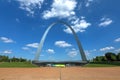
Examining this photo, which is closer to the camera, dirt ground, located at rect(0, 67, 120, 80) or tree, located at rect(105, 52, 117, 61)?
dirt ground, located at rect(0, 67, 120, 80)

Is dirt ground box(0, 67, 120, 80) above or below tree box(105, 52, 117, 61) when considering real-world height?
below

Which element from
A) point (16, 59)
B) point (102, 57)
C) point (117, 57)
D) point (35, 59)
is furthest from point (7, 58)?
point (35, 59)

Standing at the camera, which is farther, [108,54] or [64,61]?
[108,54]

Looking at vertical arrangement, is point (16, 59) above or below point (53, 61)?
above

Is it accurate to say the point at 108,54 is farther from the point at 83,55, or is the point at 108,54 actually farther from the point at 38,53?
the point at 38,53

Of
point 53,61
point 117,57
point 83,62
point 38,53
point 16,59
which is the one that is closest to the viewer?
point 38,53

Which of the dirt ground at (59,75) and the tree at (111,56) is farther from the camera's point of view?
the tree at (111,56)

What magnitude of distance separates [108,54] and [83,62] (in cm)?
7285

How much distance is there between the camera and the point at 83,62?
2589 inches

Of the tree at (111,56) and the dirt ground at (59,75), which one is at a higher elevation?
the tree at (111,56)

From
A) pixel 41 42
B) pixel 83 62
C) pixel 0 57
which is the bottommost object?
pixel 83 62

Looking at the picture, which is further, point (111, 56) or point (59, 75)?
point (111, 56)

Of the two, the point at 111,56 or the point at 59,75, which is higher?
the point at 111,56

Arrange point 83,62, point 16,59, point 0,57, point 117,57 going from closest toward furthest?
point 83,62 → point 117,57 → point 0,57 → point 16,59
